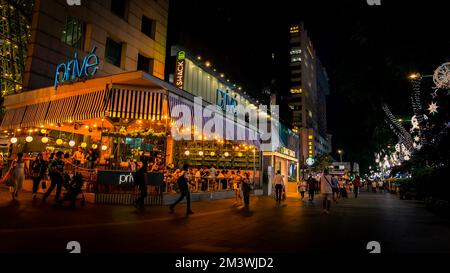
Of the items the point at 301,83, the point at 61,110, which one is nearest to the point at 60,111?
the point at 61,110

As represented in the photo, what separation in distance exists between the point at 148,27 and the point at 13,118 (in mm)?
11575

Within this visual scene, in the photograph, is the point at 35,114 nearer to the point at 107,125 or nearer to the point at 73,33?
the point at 107,125

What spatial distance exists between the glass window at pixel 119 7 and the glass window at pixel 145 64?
306 cm

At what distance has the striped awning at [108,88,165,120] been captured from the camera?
12.7m

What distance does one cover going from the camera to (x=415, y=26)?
9.81 m

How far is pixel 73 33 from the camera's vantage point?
1786cm

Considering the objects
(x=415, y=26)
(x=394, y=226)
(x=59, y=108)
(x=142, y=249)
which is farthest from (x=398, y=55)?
(x=59, y=108)

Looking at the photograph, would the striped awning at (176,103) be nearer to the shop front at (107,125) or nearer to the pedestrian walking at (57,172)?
the shop front at (107,125)

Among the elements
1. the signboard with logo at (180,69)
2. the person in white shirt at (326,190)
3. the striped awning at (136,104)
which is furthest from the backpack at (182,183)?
the signboard with logo at (180,69)

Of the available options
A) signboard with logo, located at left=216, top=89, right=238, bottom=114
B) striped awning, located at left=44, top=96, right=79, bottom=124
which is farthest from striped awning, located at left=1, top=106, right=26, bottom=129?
signboard with logo, located at left=216, top=89, right=238, bottom=114

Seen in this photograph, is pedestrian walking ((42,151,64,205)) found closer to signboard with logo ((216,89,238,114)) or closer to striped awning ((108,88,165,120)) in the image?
striped awning ((108,88,165,120))

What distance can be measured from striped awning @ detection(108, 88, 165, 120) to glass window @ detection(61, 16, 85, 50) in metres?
7.36

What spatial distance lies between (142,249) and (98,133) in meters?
16.0
